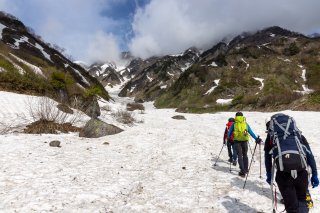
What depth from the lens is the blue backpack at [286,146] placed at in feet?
20.7

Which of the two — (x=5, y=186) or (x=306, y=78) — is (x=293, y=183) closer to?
(x=5, y=186)

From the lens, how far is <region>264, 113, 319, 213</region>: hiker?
6.34m

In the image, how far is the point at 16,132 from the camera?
19.1 metres

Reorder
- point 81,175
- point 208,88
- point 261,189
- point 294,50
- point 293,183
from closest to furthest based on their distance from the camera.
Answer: point 293,183 < point 261,189 < point 81,175 < point 208,88 < point 294,50

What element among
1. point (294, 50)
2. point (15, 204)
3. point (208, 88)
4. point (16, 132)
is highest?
point (294, 50)

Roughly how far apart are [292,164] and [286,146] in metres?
0.42

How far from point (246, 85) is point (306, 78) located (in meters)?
15.6

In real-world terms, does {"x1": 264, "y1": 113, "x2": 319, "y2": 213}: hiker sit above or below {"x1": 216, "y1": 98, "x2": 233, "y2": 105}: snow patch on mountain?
below

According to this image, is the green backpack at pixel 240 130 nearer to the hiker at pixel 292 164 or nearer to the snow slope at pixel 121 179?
the snow slope at pixel 121 179

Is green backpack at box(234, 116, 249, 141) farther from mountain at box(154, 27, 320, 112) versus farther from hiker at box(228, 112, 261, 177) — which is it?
mountain at box(154, 27, 320, 112)

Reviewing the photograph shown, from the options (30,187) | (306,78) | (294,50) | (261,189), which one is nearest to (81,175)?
(30,187)

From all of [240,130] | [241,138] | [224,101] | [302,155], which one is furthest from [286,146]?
[224,101]

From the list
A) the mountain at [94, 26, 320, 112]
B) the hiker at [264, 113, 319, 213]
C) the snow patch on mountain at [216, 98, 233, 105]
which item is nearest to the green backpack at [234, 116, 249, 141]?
the hiker at [264, 113, 319, 213]

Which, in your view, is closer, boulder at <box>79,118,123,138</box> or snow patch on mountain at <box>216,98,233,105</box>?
boulder at <box>79,118,123,138</box>
